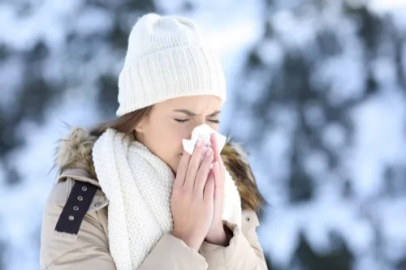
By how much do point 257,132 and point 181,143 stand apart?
2.26 m

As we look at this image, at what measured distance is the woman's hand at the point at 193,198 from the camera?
1231 millimetres

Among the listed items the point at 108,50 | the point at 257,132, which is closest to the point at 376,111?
the point at 257,132

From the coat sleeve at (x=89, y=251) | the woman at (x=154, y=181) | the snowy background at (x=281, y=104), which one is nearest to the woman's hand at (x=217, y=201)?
the woman at (x=154, y=181)

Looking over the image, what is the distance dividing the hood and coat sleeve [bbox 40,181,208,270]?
0.39 ft

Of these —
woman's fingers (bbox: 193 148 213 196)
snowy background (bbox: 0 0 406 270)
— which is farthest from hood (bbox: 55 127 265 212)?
snowy background (bbox: 0 0 406 270)

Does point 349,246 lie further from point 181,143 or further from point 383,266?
point 181,143

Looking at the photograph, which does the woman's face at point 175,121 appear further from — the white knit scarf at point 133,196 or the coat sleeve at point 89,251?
the coat sleeve at point 89,251

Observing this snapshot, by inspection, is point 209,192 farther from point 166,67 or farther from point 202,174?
point 166,67

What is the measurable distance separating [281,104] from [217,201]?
2.38 m

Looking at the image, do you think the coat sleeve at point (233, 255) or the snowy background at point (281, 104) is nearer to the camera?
the coat sleeve at point (233, 255)

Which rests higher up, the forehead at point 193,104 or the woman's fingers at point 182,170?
the forehead at point 193,104

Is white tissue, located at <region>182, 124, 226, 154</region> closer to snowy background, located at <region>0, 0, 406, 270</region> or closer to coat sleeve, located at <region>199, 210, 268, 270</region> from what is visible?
coat sleeve, located at <region>199, 210, 268, 270</region>

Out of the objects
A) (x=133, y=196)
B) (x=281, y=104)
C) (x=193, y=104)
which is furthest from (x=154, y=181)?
(x=281, y=104)

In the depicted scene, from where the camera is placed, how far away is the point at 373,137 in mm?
3672
